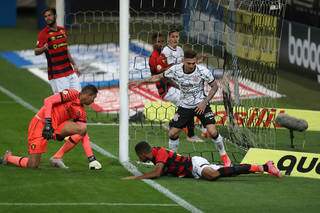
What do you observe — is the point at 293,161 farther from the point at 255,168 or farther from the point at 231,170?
the point at 231,170

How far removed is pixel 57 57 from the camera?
1731 centimetres

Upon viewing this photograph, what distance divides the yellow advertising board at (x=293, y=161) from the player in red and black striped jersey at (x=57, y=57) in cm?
425

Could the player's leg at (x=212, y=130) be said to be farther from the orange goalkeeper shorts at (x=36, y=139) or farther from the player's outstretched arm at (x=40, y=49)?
the player's outstretched arm at (x=40, y=49)

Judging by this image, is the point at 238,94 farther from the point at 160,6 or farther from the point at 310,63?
the point at 310,63

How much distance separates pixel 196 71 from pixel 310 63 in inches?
352

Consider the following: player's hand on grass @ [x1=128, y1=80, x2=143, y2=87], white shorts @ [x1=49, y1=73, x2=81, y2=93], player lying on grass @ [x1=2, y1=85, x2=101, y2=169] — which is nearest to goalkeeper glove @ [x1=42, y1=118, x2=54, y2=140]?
player lying on grass @ [x1=2, y1=85, x2=101, y2=169]

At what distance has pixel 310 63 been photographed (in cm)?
2314

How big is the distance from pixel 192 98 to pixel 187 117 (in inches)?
11.8

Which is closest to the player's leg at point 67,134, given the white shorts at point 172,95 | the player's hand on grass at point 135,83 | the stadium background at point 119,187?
the stadium background at point 119,187

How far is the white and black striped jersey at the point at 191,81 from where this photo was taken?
579 inches

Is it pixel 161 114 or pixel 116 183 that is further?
pixel 161 114

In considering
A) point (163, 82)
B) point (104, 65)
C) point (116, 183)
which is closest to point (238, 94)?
point (163, 82)

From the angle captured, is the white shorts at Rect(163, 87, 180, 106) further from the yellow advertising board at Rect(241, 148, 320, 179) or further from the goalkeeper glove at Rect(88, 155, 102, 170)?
the goalkeeper glove at Rect(88, 155, 102, 170)

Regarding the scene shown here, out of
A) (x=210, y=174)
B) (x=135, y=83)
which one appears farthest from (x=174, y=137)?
(x=210, y=174)
